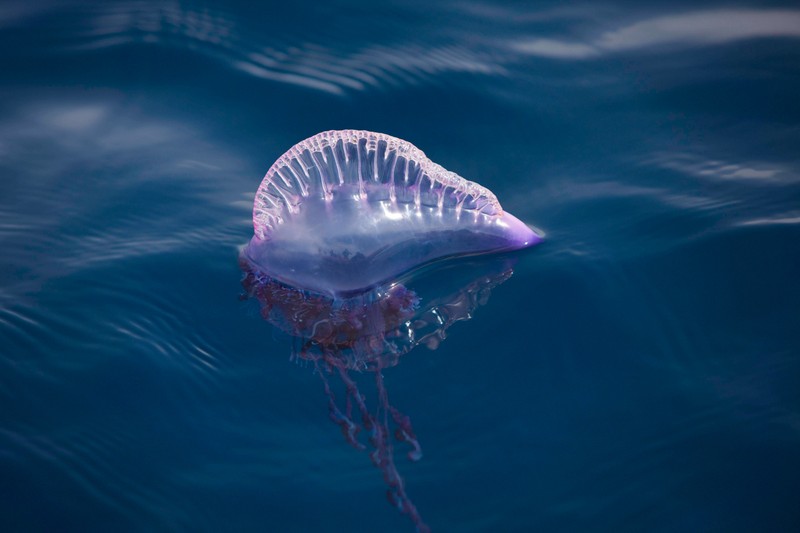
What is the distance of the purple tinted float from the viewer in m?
2.76

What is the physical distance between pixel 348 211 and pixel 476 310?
2.02ft

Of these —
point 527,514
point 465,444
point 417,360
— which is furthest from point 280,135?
point 527,514

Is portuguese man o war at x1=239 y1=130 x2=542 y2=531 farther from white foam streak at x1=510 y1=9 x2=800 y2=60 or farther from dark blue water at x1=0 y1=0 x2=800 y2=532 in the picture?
white foam streak at x1=510 y1=9 x2=800 y2=60

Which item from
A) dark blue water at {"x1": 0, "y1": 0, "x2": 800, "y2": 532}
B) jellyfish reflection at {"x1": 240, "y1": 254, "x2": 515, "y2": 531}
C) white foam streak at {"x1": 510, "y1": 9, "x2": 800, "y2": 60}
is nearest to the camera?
dark blue water at {"x1": 0, "y1": 0, "x2": 800, "y2": 532}

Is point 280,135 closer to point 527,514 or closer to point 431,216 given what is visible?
point 431,216

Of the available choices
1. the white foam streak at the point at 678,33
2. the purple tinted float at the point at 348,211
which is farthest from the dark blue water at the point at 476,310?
the purple tinted float at the point at 348,211

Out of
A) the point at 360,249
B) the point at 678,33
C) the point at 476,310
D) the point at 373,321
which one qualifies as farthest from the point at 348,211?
the point at 678,33

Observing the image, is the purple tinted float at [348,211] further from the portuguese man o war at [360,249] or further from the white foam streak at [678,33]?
the white foam streak at [678,33]

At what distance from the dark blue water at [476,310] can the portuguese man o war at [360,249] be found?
0.10 metres

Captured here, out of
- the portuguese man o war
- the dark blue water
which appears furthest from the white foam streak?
the portuguese man o war

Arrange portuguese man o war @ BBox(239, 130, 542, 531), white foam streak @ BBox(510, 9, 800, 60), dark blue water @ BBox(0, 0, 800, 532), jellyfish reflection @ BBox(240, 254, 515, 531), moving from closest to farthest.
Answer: dark blue water @ BBox(0, 0, 800, 532) < jellyfish reflection @ BBox(240, 254, 515, 531) < portuguese man o war @ BBox(239, 130, 542, 531) < white foam streak @ BBox(510, 9, 800, 60)

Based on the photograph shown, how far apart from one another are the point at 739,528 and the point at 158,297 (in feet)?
7.25

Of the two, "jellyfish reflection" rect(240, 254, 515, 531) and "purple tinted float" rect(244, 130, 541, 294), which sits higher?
"purple tinted float" rect(244, 130, 541, 294)

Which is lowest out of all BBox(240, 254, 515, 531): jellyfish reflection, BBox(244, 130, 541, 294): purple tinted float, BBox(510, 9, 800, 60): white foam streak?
BBox(240, 254, 515, 531): jellyfish reflection
